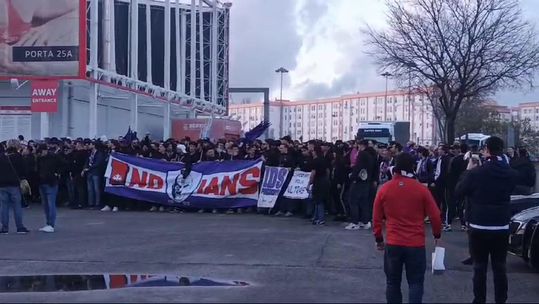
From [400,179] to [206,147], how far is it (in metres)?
13.3

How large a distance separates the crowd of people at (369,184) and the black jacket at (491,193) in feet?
0.03

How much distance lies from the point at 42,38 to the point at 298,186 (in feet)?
49.2

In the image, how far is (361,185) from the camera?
53.5 ft

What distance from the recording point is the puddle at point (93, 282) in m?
10.2

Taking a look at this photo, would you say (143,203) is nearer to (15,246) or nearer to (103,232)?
(103,232)

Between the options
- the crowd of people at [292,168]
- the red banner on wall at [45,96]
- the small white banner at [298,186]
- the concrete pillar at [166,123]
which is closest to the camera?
the crowd of people at [292,168]

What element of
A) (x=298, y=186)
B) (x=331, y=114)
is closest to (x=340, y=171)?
(x=298, y=186)

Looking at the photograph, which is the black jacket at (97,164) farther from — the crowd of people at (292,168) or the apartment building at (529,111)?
the apartment building at (529,111)

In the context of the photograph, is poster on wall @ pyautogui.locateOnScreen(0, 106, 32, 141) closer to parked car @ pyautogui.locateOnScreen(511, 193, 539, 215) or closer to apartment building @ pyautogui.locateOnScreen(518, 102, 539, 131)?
parked car @ pyautogui.locateOnScreen(511, 193, 539, 215)

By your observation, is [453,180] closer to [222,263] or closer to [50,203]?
[222,263]

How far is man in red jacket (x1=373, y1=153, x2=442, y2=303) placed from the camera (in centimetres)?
775

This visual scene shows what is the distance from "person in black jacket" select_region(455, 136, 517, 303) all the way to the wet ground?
107 centimetres

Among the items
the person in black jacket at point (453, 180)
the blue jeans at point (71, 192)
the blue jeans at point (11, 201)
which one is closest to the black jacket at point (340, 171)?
the person in black jacket at point (453, 180)

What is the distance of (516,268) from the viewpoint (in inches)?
479
